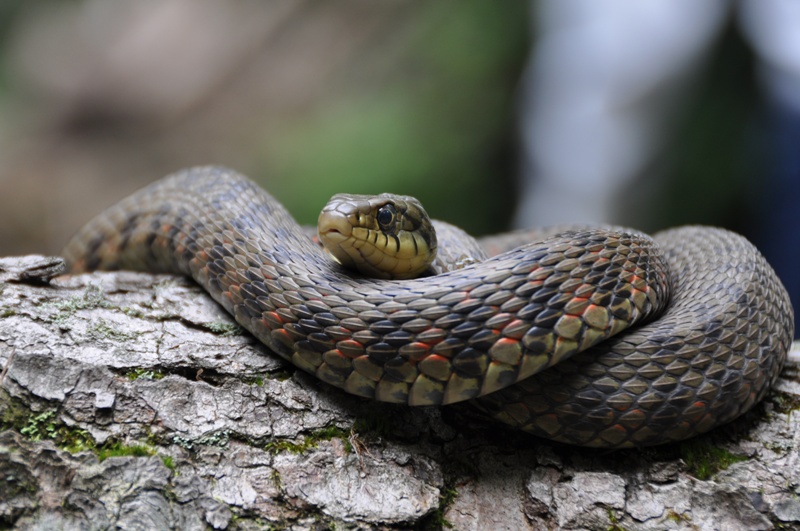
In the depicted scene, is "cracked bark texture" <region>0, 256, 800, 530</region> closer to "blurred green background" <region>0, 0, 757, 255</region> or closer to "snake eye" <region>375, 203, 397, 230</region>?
"snake eye" <region>375, 203, 397, 230</region>

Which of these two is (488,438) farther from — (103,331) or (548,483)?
(103,331)

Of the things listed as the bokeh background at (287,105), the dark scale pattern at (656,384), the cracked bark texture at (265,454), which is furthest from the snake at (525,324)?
the bokeh background at (287,105)

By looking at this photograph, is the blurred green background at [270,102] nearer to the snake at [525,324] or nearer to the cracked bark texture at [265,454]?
the snake at [525,324]

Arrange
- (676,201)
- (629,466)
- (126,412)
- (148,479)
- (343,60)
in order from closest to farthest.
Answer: (148,479) → (126,412) → (629,466) → (676,201) → (343,60)

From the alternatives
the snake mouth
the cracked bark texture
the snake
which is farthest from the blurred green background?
the cracked bark texture

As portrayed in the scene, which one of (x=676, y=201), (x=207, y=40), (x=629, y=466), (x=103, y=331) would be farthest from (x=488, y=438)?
(x=207, y=40)

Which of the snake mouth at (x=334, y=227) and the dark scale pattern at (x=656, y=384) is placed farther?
the snake mouth at (x=334, y=227)

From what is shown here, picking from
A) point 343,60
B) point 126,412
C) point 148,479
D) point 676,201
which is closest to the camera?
point 148,479

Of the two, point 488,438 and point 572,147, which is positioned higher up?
point 572,147
